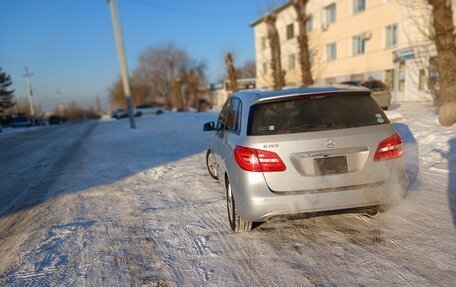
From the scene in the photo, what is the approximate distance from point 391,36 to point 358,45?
3764mm

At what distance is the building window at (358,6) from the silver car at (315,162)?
2730cm

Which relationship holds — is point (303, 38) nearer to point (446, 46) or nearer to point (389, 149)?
point (446, 46)

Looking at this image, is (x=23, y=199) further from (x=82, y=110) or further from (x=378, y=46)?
(x=82, y=110)

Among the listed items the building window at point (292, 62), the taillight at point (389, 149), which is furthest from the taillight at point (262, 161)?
the building window at point (292, 62)

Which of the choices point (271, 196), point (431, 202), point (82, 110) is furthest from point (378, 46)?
point (82, 110)

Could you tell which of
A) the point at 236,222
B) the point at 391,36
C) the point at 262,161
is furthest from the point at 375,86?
the point at 262,161

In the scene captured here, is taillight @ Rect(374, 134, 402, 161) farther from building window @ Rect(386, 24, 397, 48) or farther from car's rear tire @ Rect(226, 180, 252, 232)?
building window @ Rect(386, 24, 397, 48)

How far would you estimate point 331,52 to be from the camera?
31469 mm

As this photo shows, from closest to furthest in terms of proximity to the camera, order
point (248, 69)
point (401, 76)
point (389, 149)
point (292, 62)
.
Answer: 1. point (389, 149)
2. point (401, 76)
3. point (292, 62)
4. point (248, 69)

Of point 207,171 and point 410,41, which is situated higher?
point 410,41

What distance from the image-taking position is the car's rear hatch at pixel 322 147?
3.24 m

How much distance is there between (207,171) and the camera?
7.20 m

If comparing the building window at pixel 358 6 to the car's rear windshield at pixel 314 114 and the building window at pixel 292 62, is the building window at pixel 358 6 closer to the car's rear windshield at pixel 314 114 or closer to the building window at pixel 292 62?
the building window at pixel 292 62

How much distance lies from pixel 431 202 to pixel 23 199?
676 centimetres
